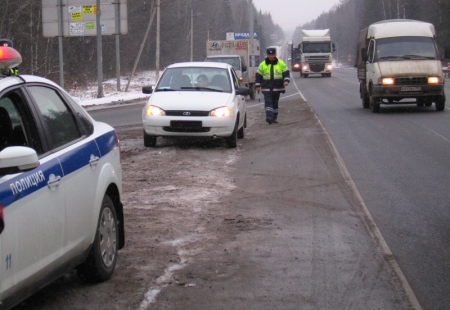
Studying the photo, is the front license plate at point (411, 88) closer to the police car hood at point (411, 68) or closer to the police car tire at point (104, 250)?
the police car hood at point (411, 68)

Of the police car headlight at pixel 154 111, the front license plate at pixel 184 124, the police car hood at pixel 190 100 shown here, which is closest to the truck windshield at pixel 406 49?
the police car hood at pixel 190 100

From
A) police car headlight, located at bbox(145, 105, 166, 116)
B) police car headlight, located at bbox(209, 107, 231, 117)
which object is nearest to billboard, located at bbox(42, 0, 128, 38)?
police car headlight, located at bbox(145, 105, 166, 116)

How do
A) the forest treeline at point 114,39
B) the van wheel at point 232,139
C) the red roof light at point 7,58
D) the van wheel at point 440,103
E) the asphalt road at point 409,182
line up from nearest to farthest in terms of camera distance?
the red roof light at point 7,58 < the asphalt road at point 409,182 < the van wheel at point 232,139 < the van wheel at point 440,103 < the forest treeline at point 114,39

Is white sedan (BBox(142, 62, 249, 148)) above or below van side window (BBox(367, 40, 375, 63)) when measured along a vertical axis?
below

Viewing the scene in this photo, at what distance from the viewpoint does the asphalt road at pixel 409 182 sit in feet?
19.9

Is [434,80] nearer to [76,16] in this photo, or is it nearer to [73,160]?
[73,160]

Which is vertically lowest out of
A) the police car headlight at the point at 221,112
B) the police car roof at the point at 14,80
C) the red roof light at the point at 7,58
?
the police car headlight at the point at 221,112

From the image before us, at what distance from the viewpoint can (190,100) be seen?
45.0 feet

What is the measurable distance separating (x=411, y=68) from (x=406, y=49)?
2.54 feet

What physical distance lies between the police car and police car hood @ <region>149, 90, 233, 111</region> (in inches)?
297

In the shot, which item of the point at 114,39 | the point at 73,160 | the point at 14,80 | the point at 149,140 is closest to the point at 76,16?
the point at 149,140

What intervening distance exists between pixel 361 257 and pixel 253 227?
58.4 inches

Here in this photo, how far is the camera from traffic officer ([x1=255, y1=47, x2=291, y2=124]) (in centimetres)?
1861

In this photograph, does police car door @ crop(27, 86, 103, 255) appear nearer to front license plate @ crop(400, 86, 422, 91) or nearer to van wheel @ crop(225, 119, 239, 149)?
van wheel @ crop(225, 119, 239, 149)
